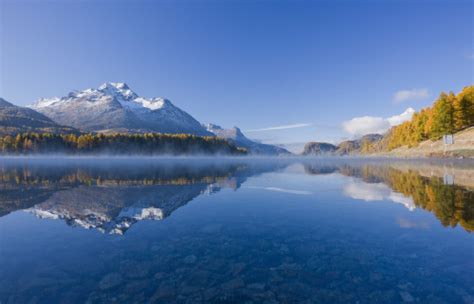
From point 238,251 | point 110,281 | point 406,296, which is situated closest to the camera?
point 406,296

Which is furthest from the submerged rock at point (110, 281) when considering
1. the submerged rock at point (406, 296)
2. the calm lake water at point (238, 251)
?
the submerged rock at point (406, 296)

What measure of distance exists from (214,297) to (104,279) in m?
4.66

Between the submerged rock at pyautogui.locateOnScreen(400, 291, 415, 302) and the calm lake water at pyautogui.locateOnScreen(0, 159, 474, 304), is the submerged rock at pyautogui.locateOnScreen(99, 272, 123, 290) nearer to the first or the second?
the calm lake water at pyautogui.locateOnScreen(0, 159, 474, 304)

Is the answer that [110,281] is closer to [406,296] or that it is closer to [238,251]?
[238,251]

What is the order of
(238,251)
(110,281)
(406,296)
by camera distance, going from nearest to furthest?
1. (406,296)
2. (110,281)
3. (238,251)

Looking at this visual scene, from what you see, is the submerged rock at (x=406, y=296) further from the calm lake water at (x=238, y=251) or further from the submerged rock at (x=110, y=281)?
the submerged rock at (x=110, y=281)

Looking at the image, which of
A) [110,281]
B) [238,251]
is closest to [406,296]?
[238,251]

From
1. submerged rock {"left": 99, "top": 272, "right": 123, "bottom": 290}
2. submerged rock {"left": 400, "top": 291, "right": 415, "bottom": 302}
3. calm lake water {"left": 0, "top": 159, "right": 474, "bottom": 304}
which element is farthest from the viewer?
submerged rock {"left": 99, "top": 272, "right": 123, "bottom": 290}

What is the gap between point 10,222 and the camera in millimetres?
17766

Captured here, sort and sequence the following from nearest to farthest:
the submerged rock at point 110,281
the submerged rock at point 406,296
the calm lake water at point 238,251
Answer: the submerged rock at point 406,296 → the calm lake water at point 238,251 → the submerged rock at point 110,281

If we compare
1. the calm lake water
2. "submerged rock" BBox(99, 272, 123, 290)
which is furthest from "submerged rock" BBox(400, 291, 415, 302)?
"submerged rock" BBox(99, 272, 123, 290)

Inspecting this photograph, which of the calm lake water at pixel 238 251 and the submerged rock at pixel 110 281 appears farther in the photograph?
the submerged rock at pixel 110 281

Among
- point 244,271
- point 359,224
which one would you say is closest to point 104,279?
point 244,271

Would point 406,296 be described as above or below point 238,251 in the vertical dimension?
below
